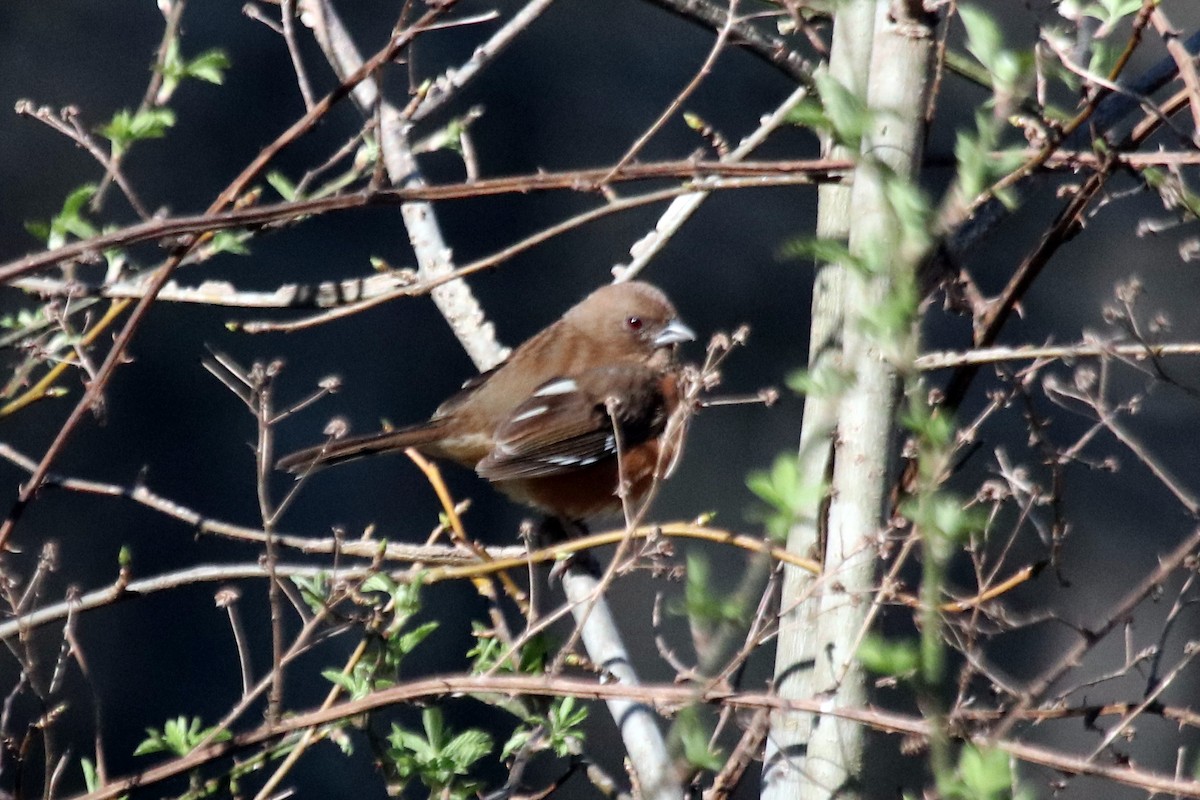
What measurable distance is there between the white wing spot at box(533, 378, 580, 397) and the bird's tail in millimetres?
379

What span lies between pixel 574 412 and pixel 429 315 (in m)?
1.08

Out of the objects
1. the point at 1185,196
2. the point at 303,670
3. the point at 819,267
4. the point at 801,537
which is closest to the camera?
the point at 1185,196

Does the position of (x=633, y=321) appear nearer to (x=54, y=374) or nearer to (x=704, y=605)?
(x=54, y=374)

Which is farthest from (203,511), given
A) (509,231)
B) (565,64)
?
(565,64)

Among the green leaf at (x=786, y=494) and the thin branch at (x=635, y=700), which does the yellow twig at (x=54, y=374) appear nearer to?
the thin branch at (x=635, y=700)

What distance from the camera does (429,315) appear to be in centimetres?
518

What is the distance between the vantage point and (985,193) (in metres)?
1.55

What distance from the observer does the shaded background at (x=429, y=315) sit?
15.4ft

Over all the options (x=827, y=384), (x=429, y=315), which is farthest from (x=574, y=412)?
(x=827, y=384)

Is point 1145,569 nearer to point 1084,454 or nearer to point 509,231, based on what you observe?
point 1084,454

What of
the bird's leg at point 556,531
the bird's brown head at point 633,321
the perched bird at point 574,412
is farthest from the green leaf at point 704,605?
the bird's brown head at point 633,321

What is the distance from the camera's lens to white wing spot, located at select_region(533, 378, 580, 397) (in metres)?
4.29

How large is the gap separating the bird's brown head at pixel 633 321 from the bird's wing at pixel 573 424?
3.7 inches

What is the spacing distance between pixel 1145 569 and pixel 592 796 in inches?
92.2
